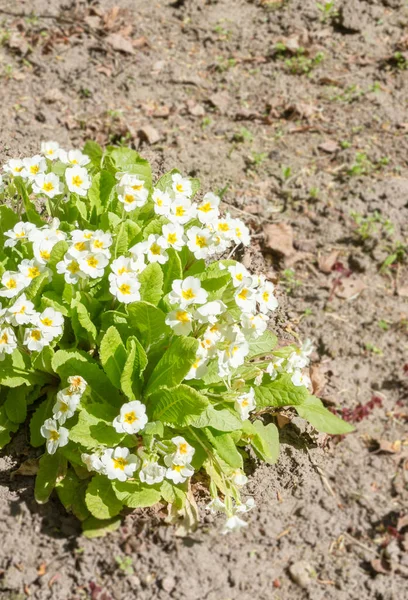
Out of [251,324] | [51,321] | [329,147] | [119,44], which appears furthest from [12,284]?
[119,44]

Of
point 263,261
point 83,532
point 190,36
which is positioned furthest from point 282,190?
point 83,532

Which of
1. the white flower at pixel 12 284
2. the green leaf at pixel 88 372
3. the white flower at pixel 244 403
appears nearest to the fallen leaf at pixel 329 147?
the white flower at pixel 244 403

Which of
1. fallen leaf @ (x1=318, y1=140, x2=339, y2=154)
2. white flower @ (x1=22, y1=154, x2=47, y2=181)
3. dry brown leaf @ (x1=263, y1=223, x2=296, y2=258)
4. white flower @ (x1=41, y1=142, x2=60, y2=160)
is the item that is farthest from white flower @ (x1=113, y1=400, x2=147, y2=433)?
fallen leaf @ (x1=318, y1=140, x2=339, y2=154)

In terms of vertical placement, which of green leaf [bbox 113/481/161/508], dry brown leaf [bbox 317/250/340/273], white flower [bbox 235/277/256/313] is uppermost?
white flower [bbox 235/277/256/313]

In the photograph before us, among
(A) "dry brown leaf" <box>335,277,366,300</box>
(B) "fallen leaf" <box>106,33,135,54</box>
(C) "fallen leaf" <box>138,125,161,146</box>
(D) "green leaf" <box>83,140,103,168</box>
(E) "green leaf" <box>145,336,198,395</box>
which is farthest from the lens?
(B) "fallen leaf" <box>106,33,135,54</box>

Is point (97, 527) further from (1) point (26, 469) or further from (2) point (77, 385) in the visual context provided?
(2) point (77, 385)

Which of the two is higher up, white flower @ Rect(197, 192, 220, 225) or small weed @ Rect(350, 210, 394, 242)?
white flower @ Rect(197, 192, 220, 225)

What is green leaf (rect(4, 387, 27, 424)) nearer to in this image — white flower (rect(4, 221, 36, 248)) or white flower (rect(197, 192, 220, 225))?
white flower (rect(4, 221, 36, 248))
